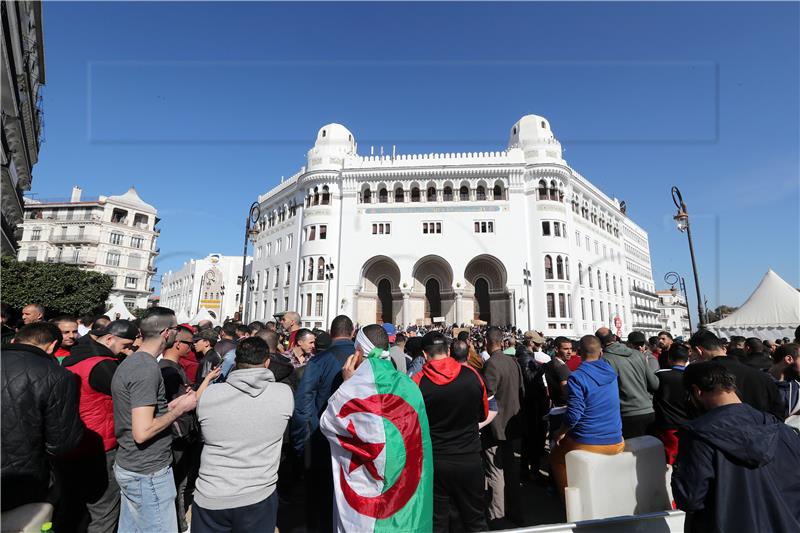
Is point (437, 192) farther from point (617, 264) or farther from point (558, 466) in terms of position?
point (558, 466)

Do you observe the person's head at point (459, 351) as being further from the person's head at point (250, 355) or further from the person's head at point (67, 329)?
the person's head at point (67, 329)

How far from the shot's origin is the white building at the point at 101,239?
44.1 meters

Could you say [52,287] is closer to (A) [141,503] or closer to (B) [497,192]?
(A) [141,503]

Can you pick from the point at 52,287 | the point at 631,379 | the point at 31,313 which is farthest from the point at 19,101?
the point at 631,379

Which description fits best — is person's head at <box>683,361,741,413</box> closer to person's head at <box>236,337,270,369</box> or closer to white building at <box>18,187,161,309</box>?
person's head at <box>236,337,270,369</box>

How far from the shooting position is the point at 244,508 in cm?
256

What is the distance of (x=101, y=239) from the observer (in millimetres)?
45062

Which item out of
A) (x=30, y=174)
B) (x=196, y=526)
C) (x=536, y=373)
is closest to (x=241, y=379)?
(x=196, y=526)

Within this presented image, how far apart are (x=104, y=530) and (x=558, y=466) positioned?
4.52 metres

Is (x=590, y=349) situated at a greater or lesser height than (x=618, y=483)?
greater

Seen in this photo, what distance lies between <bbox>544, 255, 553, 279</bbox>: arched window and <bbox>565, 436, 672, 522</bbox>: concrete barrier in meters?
28.3

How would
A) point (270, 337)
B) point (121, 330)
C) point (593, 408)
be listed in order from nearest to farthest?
point (593, 408) < point (121, 330) < point (270, 337)

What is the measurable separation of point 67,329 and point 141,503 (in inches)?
113

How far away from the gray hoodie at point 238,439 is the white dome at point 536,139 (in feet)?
113
